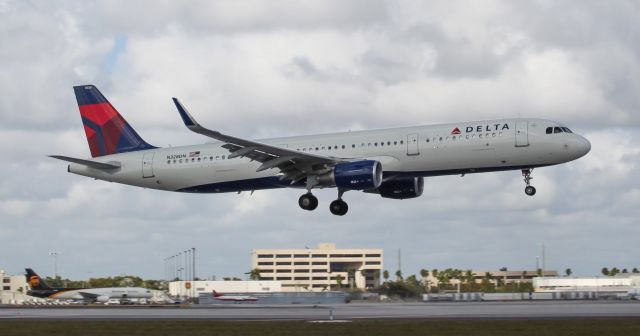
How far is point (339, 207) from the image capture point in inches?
2413

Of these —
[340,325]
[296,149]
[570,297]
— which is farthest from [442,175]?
[570,297]

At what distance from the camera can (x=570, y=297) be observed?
9394cm

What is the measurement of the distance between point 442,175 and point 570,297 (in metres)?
43.6

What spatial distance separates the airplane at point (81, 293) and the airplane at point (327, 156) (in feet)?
159

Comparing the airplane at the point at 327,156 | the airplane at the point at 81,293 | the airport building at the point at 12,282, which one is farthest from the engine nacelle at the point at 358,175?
the airport building at the point at 12,282

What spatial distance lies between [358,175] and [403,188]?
25.6 ft

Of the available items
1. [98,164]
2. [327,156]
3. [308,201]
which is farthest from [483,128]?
[98,164]

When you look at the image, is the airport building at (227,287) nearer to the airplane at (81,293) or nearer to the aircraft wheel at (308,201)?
the airplane at (81,293)

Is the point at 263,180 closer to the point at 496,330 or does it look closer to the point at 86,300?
the point at 496,330

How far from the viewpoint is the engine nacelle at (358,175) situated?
54.4m

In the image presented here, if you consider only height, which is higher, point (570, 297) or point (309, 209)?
point (309, 209)

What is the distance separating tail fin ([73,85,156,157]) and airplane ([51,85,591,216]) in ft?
0.22

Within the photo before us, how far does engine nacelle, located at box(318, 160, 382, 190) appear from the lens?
54.4m

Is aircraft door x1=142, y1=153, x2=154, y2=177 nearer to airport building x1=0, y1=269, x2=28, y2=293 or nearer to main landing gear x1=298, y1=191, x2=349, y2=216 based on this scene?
main landing gear x1=298, y1=191, x2=349, y2=216
